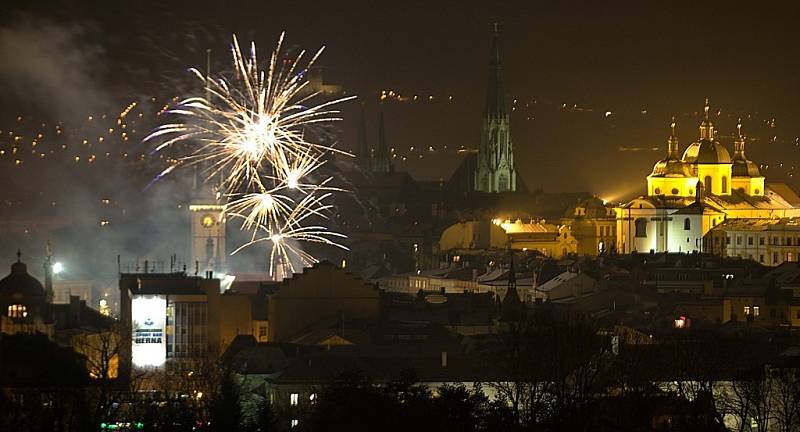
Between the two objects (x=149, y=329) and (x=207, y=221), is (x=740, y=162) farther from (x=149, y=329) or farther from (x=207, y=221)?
(x=149, y=329)

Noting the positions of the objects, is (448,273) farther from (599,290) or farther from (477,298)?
(477,298)

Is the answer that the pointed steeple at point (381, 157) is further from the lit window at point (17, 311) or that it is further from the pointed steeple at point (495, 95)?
the lit window at point (17, 311)

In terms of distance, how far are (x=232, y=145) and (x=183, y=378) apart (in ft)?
25.2

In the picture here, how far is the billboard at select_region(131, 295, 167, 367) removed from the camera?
5434cm

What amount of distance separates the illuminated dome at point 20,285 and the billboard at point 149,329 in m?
3.26

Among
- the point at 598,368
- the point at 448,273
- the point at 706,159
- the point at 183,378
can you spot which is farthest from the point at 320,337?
the point at 706,159

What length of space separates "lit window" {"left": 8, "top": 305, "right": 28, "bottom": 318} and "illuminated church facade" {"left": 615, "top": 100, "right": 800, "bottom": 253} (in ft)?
151

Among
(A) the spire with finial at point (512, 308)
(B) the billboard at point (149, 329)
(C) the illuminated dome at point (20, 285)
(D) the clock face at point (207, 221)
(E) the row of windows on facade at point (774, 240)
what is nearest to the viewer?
(B) the billboard at point (149, 329)

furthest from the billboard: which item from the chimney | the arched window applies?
the arched window

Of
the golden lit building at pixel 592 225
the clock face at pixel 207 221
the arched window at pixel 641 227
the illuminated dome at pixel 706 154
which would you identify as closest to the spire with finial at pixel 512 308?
the clock face at pixel 207 221

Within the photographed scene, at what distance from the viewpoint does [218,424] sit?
131 ft

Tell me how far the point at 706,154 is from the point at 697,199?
5.14m

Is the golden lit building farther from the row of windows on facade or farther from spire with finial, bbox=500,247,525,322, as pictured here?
spire with finial, bbox=500,247,525,322

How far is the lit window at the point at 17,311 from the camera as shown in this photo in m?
56.5
